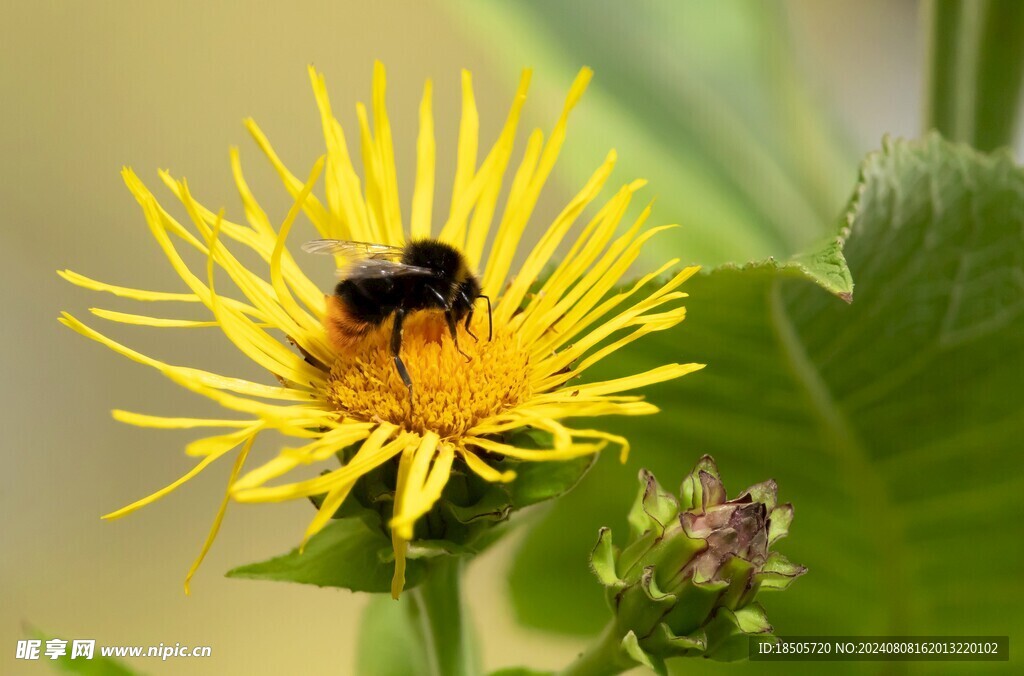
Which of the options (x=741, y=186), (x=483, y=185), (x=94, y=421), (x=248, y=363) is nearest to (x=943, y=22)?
(x=741, y=186)

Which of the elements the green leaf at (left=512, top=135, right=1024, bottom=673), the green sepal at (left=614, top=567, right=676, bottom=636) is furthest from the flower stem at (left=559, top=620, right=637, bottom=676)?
the green leaf at (left=512, top=135, right=1024, bottom=673)

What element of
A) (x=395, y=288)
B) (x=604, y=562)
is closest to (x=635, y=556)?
(x=604, y=562)

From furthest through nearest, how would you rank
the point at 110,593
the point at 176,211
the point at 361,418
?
the point at 110,593, the point at 176,211, the point at 361,418

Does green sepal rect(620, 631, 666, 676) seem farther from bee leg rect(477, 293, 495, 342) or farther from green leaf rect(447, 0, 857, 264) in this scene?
green leaf rect(447, 0, 857, 264)

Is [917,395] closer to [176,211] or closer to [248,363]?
[176,211]

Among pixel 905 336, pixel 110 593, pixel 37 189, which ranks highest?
pixel 37 189
